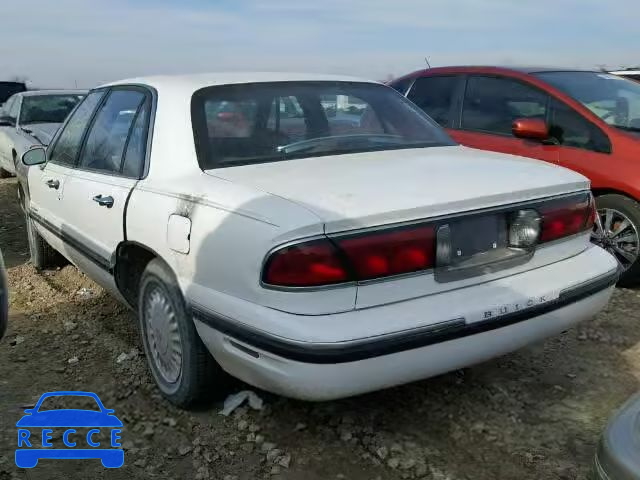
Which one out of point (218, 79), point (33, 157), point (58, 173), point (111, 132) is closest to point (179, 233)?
point (218, 79)

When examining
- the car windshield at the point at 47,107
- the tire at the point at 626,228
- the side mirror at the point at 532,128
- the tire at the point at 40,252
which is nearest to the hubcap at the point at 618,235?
the tire at the point at 626,228

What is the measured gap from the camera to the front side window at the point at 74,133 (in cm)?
404

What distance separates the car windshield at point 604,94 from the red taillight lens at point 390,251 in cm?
302

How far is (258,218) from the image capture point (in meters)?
2.29

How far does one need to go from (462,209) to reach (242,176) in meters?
0.89

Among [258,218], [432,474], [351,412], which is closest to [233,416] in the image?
[351,412]

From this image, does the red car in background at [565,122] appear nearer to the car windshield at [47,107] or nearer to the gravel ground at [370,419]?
the gravel ground at [370,419]

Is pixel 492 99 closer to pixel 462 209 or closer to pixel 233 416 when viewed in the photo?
pixel 462 209

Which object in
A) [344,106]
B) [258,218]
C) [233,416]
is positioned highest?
[344,106]

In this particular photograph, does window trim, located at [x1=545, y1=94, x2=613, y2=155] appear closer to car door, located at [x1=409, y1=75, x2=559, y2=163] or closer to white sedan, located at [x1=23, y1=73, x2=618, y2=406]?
car door, located at [x1=409, y1=75, x2=559, y2=163]

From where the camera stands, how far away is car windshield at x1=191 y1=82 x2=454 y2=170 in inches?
117

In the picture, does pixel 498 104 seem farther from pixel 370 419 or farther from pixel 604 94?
pixel 370 419

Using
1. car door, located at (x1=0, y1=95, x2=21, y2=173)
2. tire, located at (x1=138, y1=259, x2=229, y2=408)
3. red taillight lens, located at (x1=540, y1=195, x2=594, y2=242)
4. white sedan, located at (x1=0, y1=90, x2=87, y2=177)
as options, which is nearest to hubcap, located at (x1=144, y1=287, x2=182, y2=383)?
tire, located at (x1=138, y1=259, x2=229, y2=408)

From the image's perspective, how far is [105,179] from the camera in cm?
342
